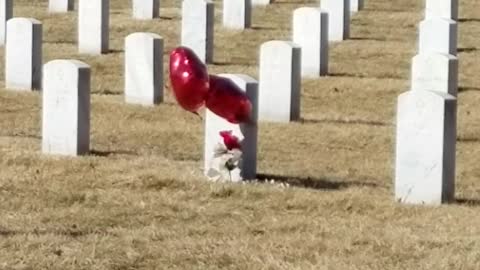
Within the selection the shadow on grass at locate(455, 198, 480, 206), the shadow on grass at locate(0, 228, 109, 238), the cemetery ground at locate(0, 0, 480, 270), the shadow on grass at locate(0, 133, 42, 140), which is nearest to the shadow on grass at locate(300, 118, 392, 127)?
the cemetery ground at locate(0, 0, 480, 270)

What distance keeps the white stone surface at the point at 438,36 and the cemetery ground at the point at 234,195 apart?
514 mm

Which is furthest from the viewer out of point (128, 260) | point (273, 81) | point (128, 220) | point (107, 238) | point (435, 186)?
Result: point (273, 81)

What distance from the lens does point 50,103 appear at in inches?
461

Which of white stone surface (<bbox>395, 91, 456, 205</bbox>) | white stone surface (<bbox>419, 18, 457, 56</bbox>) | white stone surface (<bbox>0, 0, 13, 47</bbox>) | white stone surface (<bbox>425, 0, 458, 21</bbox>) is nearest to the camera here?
white stone surface (<bbox>395, 91, 456, 205</bbox>)

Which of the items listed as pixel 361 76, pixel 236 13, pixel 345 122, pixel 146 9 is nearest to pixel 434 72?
pixel 345 122

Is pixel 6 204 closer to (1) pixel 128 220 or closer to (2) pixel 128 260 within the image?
(1) pixel 128 220

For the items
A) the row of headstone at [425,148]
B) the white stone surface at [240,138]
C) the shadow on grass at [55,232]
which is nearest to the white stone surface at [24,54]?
the white stone surface at [240,138]

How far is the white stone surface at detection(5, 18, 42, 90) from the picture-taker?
51.7ft

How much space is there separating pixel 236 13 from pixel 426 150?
35.7ft

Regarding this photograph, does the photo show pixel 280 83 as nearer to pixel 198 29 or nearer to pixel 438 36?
pixel 438 36

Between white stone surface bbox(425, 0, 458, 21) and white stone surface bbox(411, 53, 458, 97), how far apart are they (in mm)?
6664

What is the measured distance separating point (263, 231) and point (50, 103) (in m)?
3.55

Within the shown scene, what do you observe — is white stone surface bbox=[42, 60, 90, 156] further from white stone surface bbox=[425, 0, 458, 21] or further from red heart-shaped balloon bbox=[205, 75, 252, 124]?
white stone surface bbox=[425, 0, 458, 21]

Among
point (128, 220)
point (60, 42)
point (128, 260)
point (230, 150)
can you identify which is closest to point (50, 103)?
point (230, 150)
